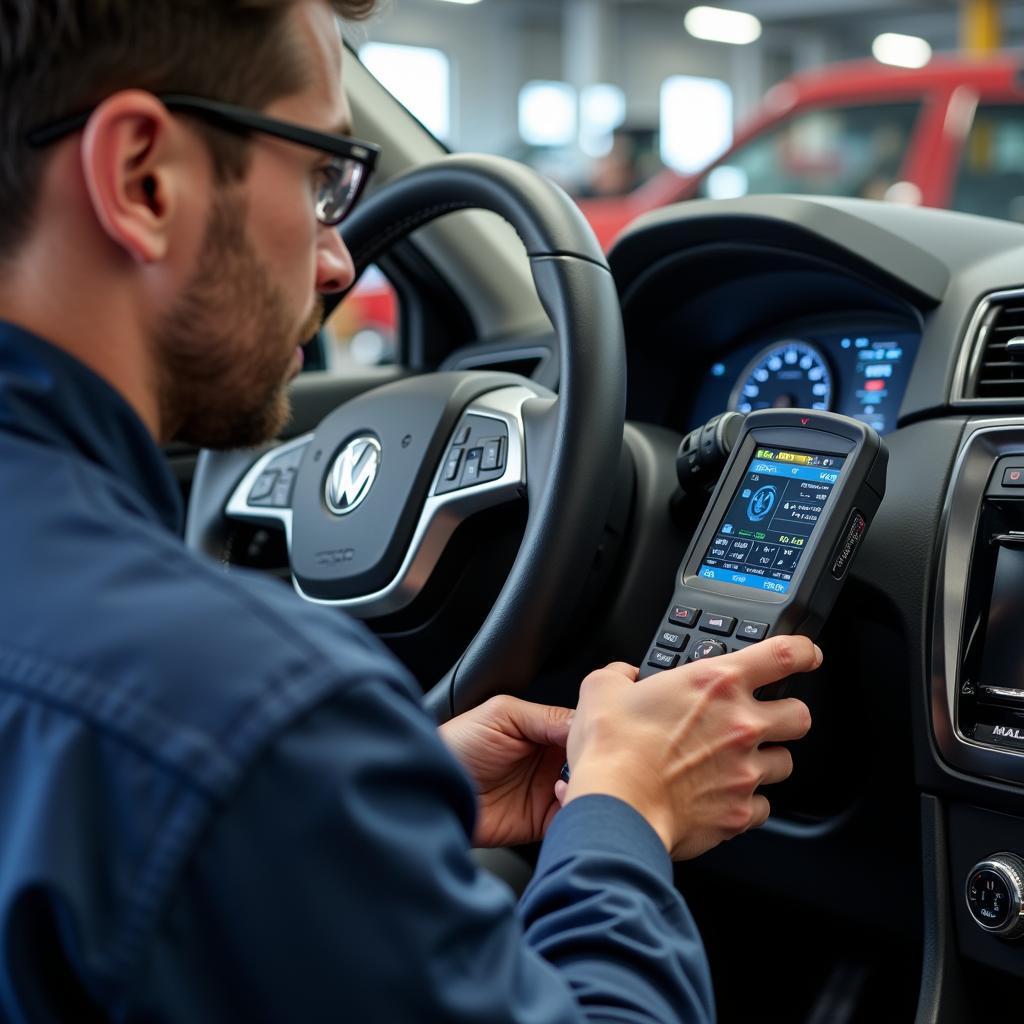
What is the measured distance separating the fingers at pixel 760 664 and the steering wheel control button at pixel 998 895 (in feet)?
0.80

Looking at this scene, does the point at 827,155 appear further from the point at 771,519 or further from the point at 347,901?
the point at 347,901

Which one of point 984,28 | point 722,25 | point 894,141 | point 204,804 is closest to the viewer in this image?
point 204,804

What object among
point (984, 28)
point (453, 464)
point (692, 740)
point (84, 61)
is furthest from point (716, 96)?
point (84, 61)

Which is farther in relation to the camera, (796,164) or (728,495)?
(796,164)

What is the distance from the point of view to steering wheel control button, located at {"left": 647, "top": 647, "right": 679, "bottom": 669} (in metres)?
0.97

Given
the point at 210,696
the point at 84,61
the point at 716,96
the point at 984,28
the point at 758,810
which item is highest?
the point at 984,28

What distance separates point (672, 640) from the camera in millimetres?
997

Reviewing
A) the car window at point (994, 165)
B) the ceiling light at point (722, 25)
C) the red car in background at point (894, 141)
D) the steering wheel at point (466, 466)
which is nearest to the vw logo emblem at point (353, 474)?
the steering wheel at point (466, 466)

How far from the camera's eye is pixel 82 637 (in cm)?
52

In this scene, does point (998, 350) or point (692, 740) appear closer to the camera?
point (692, 740)

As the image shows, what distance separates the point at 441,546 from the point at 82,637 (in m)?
0.64

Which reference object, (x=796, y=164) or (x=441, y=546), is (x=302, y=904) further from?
(x=796, y=164)

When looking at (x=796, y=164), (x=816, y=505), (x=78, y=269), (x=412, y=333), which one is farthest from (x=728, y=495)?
(x=796, y=164)

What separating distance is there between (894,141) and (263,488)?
150 inches
